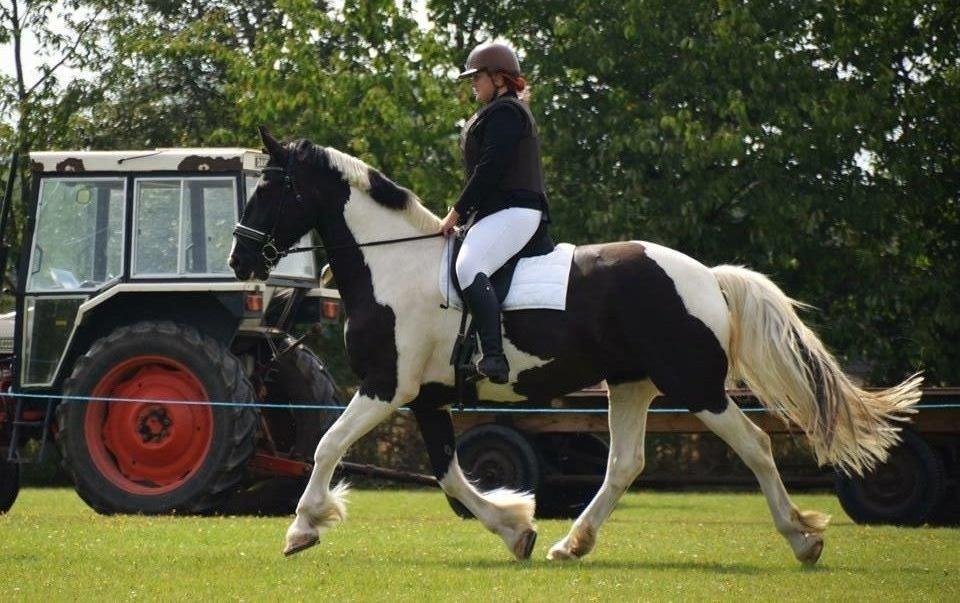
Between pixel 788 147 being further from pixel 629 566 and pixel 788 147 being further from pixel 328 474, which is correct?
pixel 328 474

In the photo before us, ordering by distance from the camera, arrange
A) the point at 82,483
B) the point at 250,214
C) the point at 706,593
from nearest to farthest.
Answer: the point at 706,593 < the point at 250,214 < the point at 82,483

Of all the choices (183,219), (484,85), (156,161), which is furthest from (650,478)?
(484,85)

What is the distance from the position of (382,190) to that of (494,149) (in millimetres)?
938

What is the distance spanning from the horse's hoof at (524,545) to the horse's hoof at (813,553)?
59.3 inches

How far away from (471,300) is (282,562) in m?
1.77

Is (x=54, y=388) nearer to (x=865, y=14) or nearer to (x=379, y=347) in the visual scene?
(x=379, y=347)

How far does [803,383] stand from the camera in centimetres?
938

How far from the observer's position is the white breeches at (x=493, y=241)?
9.36 metres

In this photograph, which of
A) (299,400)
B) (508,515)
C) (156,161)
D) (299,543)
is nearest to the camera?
(299,543)

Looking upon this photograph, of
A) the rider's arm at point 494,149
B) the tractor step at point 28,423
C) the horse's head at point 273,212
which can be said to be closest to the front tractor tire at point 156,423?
the tractor step at point 28,423

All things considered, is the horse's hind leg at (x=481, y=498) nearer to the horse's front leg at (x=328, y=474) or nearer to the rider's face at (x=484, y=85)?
the horse's front leg at (x=328, y=474)

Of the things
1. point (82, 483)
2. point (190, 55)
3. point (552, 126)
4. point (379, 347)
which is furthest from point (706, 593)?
point (190, 55)

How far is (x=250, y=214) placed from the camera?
32.5 ft

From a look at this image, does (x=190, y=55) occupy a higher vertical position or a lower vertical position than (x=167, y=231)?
higher
